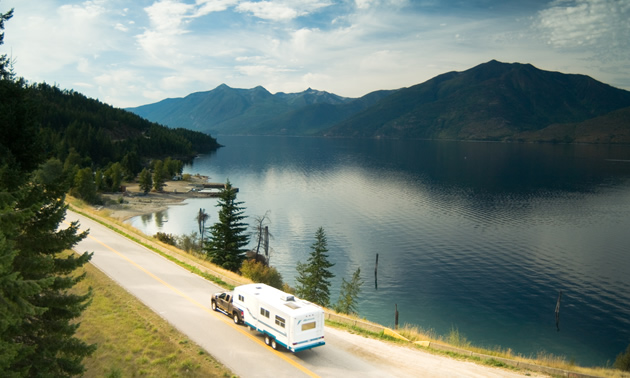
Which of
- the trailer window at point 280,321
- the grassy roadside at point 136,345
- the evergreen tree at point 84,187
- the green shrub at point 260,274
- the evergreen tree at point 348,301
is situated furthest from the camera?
the evergreen tree at point 84,187

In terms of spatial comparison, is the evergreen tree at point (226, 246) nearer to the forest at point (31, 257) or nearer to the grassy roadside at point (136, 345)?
the forest at point (31, 257)

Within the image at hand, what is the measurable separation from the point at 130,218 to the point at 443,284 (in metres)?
64.9

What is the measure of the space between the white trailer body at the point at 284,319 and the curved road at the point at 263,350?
37.5 inches

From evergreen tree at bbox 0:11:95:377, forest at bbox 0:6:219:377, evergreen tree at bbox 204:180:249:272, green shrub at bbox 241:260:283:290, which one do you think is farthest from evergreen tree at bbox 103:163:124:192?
evergreen tree at bbox 0:11:95:377

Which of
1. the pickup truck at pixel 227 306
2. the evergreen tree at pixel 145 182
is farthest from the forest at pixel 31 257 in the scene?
the evergreen tree at pixel 145 182

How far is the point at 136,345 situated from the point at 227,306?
5873 mm

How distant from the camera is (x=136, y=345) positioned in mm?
22984

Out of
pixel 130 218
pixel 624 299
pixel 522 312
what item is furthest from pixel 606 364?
pixel 130 218

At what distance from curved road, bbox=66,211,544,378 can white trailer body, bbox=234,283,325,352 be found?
952 mm

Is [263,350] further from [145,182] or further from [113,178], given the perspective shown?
[145,182]

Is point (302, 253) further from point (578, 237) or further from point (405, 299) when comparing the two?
point (578, 237)

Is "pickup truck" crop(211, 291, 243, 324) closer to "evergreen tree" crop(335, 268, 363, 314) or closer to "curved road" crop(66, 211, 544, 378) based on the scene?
"curved road" crop(66, 211, 544, 378)

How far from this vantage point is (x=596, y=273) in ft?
213

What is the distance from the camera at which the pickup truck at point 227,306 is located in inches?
1026
